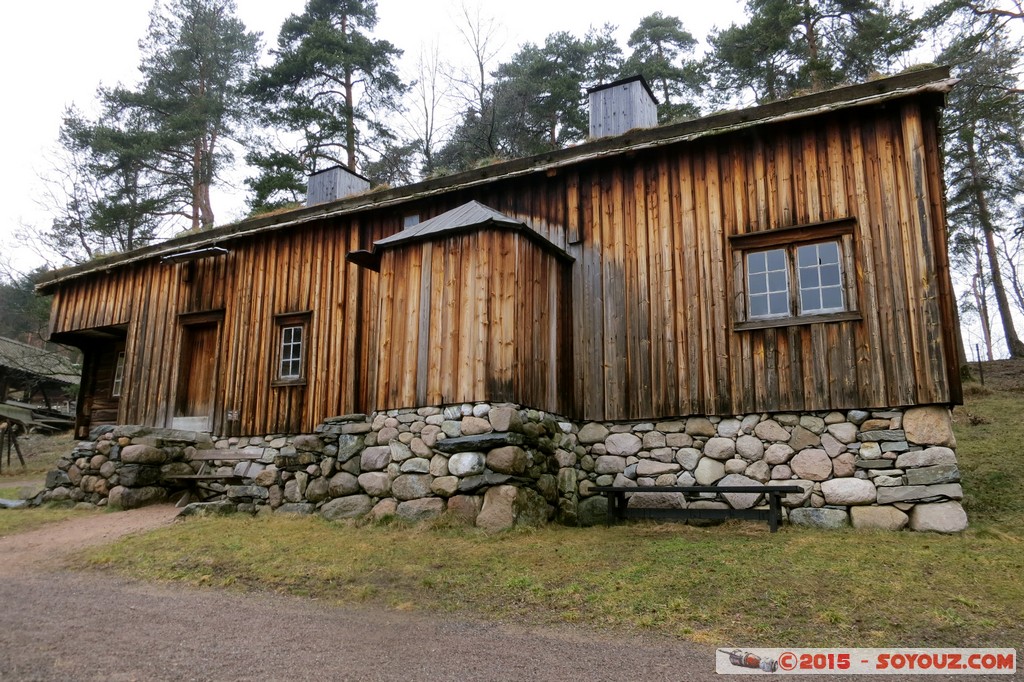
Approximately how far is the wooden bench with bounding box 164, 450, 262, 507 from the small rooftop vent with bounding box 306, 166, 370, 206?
5.48 meters

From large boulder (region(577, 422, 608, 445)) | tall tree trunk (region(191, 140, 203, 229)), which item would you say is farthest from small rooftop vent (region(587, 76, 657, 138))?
tall tree trunk (region(191, 140, 203, 229))

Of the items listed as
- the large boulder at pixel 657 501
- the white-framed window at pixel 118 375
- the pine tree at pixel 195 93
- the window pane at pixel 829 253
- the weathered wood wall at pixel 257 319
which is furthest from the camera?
the pine tree at pixel 195 93

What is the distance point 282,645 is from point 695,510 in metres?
5.52

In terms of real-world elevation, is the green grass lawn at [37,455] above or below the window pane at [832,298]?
below

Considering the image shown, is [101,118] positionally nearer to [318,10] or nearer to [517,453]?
[318,10]

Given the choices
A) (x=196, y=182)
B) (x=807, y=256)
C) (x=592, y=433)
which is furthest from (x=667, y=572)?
(x=196, y=182)

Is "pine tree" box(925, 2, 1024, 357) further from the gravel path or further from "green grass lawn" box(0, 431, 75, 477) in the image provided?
"green grass lawn" box(0, 431, 75, 477)

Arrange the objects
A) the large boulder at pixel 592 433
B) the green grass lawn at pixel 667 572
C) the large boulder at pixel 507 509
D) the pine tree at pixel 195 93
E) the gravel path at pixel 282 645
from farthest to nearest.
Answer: the pine tree at pixel 195 93
the large boulder at pixel 592 433
the large boulder at pixel 507 509
the green grass lawn at pixel 667 572
the gravel path at pixel 282 645

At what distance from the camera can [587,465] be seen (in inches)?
388

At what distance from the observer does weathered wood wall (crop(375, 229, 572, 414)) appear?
920cm

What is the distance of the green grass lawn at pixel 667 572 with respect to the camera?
5.00 metres

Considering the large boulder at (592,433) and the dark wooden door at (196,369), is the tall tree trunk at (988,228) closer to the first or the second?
the large boulder at (592,433)

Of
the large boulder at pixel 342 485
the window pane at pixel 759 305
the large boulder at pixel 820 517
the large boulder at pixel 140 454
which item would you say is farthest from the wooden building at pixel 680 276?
the large boulder at pixel 140 454

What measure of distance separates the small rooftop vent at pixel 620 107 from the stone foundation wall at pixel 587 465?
5.21m
